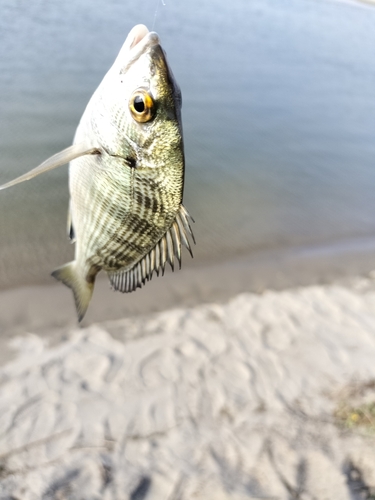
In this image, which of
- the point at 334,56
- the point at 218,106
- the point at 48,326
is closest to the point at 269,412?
the point at 48,326

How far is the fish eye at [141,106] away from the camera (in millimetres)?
1372

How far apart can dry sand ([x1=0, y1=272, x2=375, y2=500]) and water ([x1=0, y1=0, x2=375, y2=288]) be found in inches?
48.4

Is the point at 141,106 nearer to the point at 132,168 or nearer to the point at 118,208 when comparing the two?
the point at 132,168

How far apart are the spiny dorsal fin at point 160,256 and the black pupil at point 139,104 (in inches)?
13.4

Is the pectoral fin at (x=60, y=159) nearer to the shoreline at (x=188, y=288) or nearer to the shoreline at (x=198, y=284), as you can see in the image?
the shoreline at (x=188, y=288)

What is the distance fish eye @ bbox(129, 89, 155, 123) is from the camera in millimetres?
1372

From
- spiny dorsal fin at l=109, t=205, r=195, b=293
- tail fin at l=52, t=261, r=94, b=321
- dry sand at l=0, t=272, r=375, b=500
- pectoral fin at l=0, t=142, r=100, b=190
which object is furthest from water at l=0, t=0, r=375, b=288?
pectoral fin at l=0, t=142, r=100, b=190

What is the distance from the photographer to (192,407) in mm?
3340

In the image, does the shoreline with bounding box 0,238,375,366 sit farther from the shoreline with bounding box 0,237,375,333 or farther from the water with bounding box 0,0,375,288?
the water with bounding box 0,0,375,288

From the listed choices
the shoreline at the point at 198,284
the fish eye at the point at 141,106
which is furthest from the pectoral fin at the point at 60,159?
the shoreline at the point at 198,284

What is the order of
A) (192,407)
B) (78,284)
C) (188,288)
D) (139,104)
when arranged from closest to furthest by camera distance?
(139,104), (78,284), (192,407), (188,288)

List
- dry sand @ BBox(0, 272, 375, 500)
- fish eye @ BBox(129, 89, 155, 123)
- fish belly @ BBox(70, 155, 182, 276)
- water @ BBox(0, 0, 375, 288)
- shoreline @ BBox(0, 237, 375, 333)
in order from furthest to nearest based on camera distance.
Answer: water @ BBox(0, 0, 375, 288), shoreline @ BBox(0, 237, 375, 333), dry sand @ BBox(0, 272, 375, 500), fish belly @ BBox(70, 155, 182, 276), fish eye @ BBox(129, 89, 155, 123)

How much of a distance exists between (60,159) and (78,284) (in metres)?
0.65

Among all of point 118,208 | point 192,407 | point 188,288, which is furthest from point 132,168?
point 188,288
